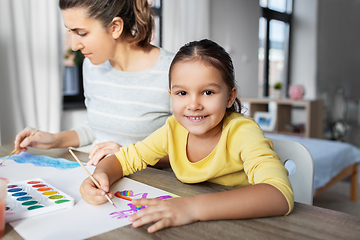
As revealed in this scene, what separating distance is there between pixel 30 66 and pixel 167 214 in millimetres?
2026

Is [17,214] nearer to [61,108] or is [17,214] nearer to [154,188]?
[154,188]

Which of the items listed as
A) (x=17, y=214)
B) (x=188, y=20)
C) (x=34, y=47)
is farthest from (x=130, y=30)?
(x=188, y=20)

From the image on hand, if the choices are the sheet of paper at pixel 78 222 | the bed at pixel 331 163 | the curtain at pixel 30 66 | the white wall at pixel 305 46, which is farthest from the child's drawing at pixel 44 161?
the white wall at pixel 305 46

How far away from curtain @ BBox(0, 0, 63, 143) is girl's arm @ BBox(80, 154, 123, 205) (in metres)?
1.66

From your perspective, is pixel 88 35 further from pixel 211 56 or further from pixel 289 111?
pixel 289 111

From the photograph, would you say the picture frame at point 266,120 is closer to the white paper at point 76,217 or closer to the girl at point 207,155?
the girl at point 207,155

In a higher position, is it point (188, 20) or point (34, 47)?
point (188, 20)

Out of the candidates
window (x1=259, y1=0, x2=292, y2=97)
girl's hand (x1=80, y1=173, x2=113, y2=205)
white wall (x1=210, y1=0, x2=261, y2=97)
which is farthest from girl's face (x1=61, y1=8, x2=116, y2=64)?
window (x1=259, y1=0, x2=292, y2=97)

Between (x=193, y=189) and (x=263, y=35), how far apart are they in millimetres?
3905

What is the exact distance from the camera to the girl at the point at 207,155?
0.53 metres

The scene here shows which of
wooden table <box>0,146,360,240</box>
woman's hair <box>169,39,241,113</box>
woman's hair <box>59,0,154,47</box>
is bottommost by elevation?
wooden table <box>0,146,360,240</box>

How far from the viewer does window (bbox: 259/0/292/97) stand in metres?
4.21

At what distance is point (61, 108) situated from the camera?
2.42 m

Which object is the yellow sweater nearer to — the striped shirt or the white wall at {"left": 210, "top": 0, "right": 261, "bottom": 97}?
the striped shirt
